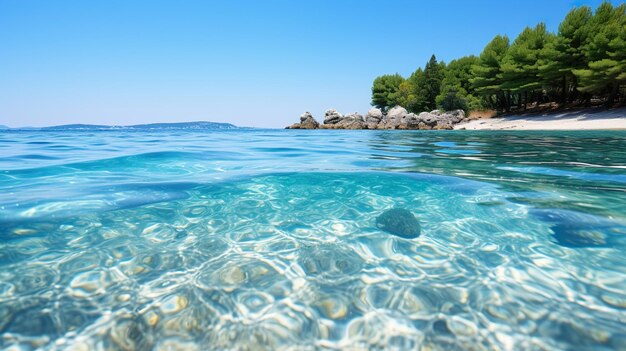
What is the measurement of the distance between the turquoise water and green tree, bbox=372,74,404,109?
198 feet

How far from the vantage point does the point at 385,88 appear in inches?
2457

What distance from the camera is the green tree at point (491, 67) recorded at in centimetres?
3569

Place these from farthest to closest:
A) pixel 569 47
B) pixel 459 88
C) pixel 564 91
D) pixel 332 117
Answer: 1. pixel 332 117
2. pixel 459 88
3. pixel 564 91
4. pixel 569 47

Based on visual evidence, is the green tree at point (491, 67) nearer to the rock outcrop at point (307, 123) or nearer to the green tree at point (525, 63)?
the green tree at point (525, 63)

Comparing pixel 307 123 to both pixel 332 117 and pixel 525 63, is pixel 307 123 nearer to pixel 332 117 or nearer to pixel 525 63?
pixel 332 117

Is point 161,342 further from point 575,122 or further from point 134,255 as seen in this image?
point 575,122

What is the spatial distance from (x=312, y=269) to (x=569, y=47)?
123ft

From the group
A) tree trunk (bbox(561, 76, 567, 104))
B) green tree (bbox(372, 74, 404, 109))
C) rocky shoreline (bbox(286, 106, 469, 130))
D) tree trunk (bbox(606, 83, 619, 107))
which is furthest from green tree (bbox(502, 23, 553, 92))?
green tree (bbox(372, 74, 404, 109))

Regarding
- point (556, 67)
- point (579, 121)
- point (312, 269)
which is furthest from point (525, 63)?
point (312, 269)

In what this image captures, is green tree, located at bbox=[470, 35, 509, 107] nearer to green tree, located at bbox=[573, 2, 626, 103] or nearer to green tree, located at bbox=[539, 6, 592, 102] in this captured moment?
green tree, located at bbox=[539, 6, 592, 102]

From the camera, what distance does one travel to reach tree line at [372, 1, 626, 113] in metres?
24.1

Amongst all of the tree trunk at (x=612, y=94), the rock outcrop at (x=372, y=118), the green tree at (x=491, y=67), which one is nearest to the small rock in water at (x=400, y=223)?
the tree trunk at (x=612, y=94)

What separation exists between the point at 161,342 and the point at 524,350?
1.67 m

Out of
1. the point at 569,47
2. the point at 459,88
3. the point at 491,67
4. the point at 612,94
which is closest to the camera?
the point at 612,94
